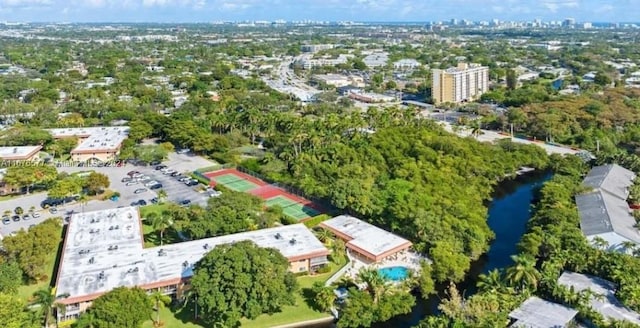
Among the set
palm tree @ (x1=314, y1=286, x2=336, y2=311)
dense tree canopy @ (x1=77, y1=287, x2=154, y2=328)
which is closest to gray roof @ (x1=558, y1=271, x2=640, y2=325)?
palm tree @ (x1=314, y1=286, x2=336, y2=311)

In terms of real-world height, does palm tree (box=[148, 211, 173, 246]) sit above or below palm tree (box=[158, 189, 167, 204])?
above

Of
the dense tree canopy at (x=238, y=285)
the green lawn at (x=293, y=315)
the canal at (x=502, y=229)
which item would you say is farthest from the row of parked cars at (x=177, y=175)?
the canal at (x=502, y=229)

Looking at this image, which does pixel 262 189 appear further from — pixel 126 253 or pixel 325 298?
pixel 325 298

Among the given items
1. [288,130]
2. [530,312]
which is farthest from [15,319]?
[288,130]

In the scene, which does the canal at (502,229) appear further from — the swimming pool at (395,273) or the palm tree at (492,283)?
the palm tree at (492,283)

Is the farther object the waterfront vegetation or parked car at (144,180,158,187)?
parked car at (144,180,158,187)

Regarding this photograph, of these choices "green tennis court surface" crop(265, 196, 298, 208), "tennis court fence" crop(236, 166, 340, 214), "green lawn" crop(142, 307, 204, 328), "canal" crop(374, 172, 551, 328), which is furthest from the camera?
"green tennis court surface" crop(265, 196, 298, 208)

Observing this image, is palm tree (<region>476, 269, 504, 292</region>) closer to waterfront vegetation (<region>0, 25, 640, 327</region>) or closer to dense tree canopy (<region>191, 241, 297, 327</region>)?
waterfront vegetation (<region>0, 25, 640, 327</region>)
